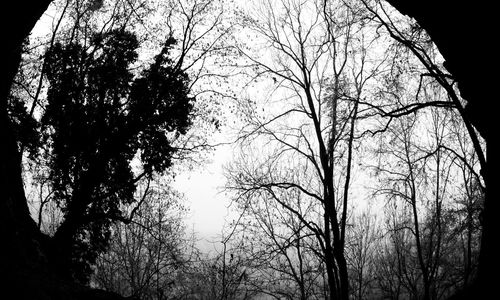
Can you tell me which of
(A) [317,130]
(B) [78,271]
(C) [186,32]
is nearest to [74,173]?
(B) [78,271]

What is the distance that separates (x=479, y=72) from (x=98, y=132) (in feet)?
36.1

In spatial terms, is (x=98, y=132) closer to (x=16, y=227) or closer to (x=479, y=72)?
(x=16, y=227)

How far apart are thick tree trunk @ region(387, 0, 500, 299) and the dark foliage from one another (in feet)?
34.1

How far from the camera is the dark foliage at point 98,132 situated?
1057 centimetres

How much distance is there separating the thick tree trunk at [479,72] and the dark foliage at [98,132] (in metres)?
10.4

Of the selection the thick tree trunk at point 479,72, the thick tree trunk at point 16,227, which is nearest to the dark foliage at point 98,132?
the thick tree trunk at point 16,227

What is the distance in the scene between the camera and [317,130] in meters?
11.4

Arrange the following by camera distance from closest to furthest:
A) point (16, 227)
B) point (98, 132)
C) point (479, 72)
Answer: point (479, 72)
point (16, 227)
point (98, 132)

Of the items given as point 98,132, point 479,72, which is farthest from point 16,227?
point 98,132

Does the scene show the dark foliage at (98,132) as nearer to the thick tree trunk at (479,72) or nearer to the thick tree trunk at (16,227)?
the thick tree trunk at (16,227)

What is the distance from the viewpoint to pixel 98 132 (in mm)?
→ 10922

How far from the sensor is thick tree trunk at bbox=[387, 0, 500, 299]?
78.2 inches

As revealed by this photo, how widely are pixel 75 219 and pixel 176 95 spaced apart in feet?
18.4

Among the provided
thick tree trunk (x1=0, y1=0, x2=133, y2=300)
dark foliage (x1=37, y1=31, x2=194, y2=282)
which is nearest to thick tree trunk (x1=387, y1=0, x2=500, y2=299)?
thick tree trunk (x1=0, y1=0, x2=133, y2=300)
